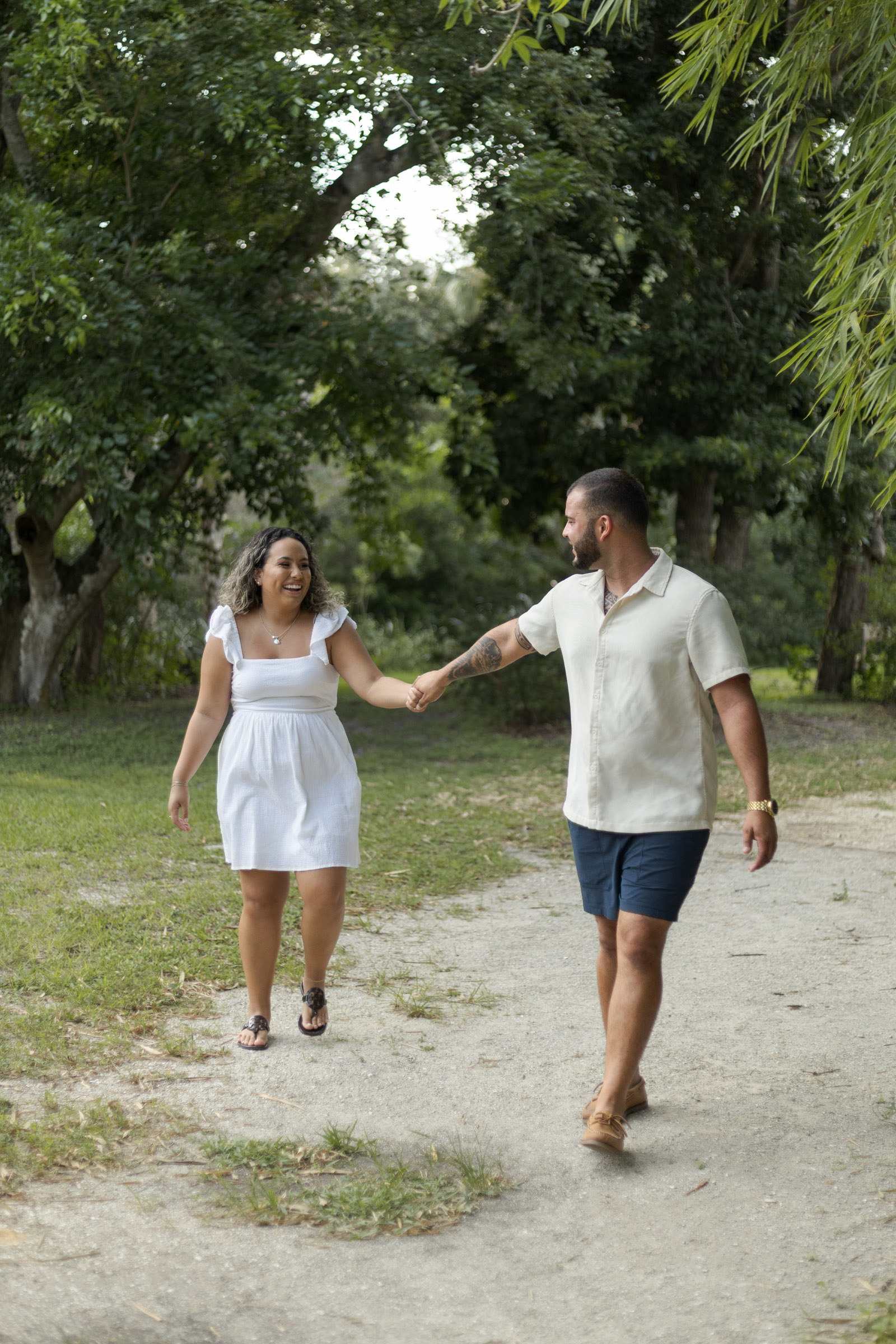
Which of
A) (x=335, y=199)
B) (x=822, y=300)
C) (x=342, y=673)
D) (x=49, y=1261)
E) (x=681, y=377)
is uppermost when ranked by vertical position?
(x=335, y=199)

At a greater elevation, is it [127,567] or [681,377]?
[681,377]

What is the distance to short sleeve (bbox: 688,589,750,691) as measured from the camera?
3.70m

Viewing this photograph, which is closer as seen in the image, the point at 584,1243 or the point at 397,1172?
the point at 584,1243

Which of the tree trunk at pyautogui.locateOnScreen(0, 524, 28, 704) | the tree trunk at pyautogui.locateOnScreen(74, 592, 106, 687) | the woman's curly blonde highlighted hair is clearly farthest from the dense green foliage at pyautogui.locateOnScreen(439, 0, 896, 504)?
the tree trunk at pyautogui.locateOnScreen(74, 592, 106, 687)

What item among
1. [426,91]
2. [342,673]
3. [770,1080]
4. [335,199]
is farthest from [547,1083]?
[335,199]

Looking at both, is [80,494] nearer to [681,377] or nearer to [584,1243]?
[681,377]

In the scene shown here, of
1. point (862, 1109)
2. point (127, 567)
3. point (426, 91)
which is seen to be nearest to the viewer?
point (862, 1109)

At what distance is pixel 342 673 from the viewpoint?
4.75 metres

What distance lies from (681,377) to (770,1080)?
10.9m

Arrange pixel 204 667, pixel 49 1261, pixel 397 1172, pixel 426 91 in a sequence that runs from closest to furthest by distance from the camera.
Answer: pixel 49 1261, pixel 397 1172, pixel 204 667, pixel 426 91

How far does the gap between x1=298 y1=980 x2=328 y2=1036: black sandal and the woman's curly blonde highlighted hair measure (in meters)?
1.41

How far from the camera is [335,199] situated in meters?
13.0

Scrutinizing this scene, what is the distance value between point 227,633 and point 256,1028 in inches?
56.5

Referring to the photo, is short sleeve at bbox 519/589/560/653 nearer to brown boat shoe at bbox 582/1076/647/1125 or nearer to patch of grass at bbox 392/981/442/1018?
brown boat shoe at bbox 582/1076/647/1125
